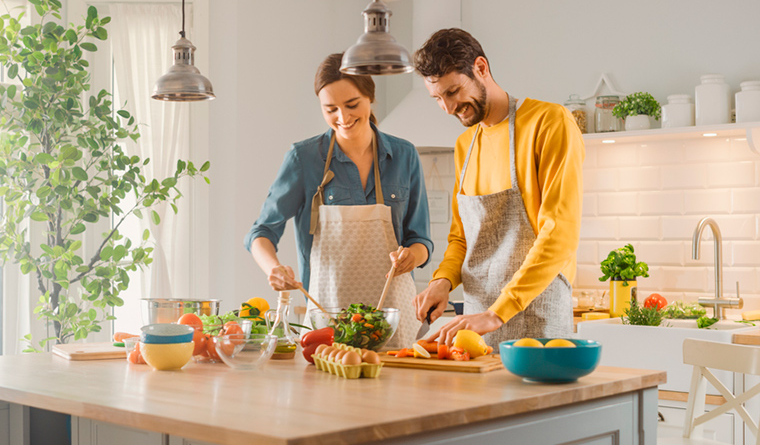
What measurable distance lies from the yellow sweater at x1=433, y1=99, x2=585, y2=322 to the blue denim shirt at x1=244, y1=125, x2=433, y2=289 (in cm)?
24

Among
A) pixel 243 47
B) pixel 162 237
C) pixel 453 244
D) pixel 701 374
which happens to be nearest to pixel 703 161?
pixel 701 374

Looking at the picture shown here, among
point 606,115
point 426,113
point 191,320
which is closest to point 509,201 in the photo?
point 191,320

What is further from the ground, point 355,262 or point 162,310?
point 355,262

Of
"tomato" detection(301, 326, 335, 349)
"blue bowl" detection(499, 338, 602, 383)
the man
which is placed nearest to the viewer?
"blue bowl" detection(499, 338, 602, 383)

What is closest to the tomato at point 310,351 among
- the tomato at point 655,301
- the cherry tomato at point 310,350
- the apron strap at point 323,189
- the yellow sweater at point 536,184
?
the cherry tomato at point 310,350

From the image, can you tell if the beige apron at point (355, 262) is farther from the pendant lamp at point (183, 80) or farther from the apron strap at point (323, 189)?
the pendant lamp at point (183, 80)

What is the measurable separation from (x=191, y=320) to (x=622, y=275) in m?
2.41

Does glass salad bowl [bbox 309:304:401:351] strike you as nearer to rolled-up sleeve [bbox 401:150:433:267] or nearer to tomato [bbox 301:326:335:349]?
tomato [bbox 301:326:335:349]

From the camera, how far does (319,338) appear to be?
6.20 ft

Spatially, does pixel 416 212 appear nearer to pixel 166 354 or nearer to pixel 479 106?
pixel 479 106

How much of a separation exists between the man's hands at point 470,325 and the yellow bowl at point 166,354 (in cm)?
58

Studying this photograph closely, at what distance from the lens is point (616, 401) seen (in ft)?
5.31

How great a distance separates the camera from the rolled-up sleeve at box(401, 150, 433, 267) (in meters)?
2.62

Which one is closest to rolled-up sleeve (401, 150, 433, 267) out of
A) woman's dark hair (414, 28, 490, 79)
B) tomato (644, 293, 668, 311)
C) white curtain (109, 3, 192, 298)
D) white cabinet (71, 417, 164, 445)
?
woman's dark hair (414, 28, 490, 79)
